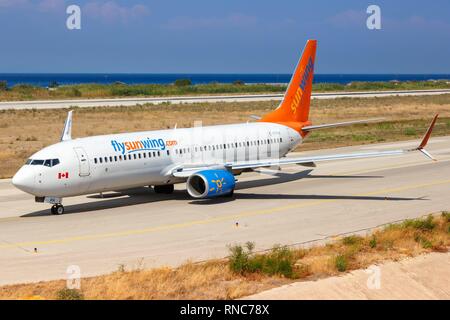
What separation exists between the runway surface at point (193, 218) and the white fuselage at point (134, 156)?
1401 mm

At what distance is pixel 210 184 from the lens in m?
35.8

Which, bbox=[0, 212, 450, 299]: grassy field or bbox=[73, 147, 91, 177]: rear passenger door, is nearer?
bbox=[0, 212, 450, 299]: grassy field

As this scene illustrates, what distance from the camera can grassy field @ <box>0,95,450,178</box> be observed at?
2495 inches

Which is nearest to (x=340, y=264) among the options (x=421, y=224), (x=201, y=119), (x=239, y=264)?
(x=239, y=264)

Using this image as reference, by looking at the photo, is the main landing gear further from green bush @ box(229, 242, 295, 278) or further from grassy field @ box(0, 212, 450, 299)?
green bush @ box(229, 242, 295, 278)

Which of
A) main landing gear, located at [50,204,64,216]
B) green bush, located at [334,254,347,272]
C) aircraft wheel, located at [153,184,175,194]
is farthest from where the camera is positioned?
aircraft wheel, located at [153,184,175,194]

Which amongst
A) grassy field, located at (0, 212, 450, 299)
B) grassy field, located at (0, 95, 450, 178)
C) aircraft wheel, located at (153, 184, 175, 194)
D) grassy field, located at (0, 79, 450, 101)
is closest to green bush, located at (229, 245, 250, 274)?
grassy field, located at (0, 212, 450, 299)

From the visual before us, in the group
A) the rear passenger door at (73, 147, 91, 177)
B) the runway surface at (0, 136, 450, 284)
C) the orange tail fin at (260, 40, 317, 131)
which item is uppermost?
the orange tail fin at (260, 40, 317, 131)

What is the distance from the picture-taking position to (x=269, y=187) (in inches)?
1660

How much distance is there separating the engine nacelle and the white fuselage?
1.09 metres

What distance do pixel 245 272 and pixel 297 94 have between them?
79.0 ft

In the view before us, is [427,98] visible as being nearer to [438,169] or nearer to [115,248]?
[438,169]

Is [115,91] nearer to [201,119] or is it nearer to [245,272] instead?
[201,119]
